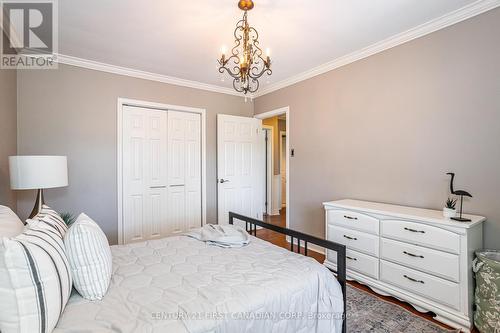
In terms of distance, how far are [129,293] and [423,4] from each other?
116 inches

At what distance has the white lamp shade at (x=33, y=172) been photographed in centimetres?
204

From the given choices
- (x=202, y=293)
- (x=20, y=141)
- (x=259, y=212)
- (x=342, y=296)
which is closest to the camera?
(x=202, y=293)

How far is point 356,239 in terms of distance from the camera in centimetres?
249

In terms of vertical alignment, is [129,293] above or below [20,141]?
below

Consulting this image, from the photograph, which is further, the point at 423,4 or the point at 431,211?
the point at 431,211

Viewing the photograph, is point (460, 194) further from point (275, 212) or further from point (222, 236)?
point (275, 212)

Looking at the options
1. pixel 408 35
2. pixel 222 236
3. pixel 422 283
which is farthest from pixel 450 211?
pixel 222 236

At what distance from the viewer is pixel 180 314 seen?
3.53 feet

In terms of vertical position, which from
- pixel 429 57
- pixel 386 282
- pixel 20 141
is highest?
pixel 429 57

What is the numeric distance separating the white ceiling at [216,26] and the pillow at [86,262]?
5.98 feet

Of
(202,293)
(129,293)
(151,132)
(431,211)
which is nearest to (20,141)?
(151,132)

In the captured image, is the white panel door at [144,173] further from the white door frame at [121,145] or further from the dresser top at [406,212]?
the dresser top at [406,212]

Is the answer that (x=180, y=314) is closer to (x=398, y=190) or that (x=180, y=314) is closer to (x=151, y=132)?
(x=398, y=190)

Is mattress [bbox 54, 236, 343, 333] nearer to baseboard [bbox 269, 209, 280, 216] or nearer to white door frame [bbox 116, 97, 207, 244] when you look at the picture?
white door frame [bbox 116, 97, 207, 244]
